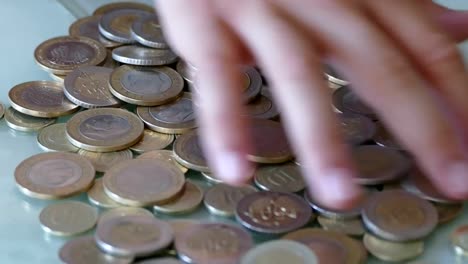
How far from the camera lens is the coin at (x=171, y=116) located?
0.74 m

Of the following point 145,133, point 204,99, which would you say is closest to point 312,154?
point 204,99

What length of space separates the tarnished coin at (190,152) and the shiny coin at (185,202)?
2 centimetres

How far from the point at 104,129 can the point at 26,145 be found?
0.07 metres

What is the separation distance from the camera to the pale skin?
1.93ft

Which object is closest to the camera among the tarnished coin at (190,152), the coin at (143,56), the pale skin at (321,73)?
the pale skin at (321,73)

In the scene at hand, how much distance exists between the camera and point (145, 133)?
0.74 meters

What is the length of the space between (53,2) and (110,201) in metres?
0.38

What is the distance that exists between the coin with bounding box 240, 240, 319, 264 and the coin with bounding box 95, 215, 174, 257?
6 cm

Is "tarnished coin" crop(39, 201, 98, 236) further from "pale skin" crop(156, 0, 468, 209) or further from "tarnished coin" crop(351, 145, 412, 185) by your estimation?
"tarnished coin" crop(351, 145, 412, 185)

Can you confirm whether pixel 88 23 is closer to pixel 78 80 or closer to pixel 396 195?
pixel 78 80

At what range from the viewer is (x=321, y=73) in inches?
24.9

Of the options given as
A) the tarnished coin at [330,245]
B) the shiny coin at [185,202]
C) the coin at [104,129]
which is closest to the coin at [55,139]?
the coin at [104,129]

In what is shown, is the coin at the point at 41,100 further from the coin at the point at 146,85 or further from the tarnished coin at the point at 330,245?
the tarnished coin at the point at 330,245

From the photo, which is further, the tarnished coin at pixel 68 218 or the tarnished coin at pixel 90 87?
the tarnished coin at pixel 90 87
